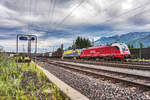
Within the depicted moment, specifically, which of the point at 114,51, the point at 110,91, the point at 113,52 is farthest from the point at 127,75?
the point at 113,52

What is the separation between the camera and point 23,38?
15773 millimetres

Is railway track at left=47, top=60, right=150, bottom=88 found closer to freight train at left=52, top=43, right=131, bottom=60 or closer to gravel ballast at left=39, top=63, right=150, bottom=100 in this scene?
gravel ballast at left=39, top=63, right=150, bottom=100

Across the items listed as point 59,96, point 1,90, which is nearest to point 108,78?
point 59,96

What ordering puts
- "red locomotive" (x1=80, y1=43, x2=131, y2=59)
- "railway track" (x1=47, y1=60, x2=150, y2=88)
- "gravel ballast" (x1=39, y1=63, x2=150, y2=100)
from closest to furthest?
"gravel ballast" (x1=39, y1=63, x2=150, y2=100) → "railway track" (x1=47, y1=60, x2=150, y2=88) → "red locomotive" (x1=80, y1=43, x2=131, y2=59)

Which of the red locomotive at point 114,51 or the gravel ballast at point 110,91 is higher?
the red locomotive at point 114,51

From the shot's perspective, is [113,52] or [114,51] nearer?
[114,51]

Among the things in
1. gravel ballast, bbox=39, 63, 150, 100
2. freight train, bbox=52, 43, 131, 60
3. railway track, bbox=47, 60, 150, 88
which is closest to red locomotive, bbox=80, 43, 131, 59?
freight train, bbox=52, 43, 131, 60

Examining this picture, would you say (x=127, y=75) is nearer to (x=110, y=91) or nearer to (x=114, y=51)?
(x=110, y=91)

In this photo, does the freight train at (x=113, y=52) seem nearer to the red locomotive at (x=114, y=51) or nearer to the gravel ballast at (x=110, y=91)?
the red locomotive at (x=114, y=51)

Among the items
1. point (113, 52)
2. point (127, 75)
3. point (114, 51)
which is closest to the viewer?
point (127, 75)

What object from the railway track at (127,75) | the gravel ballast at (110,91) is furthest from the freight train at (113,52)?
the gravel ballast at (110,91)

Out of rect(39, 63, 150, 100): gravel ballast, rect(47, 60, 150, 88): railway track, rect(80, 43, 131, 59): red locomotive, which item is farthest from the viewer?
rect(80, 43, 131, 59): red locomotive

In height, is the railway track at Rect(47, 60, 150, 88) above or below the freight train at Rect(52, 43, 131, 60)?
below

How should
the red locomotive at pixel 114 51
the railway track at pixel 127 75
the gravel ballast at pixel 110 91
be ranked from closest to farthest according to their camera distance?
the gravel ballast at pixel 110 91
the railway track at pixel 127 75
the red locomotive at pixel 114 51
